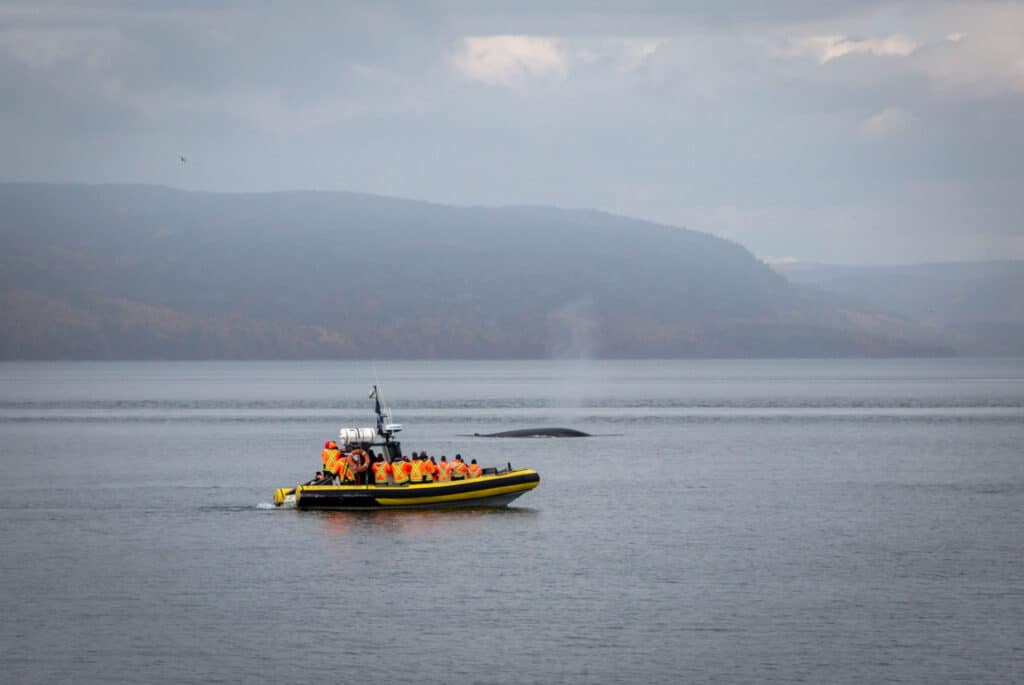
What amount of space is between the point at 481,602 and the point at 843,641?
10336mm

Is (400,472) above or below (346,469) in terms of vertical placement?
below

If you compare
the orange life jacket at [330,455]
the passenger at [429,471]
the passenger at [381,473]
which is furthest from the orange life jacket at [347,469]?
the passenger at [429,471]

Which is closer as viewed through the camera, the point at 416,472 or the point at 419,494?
the point at 419,494

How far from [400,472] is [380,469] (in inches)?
35.3

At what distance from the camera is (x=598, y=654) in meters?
35.9

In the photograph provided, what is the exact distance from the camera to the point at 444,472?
60562 mm

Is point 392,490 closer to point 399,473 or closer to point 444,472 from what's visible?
point 399,473

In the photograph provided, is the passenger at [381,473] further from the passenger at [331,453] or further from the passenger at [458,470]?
the passenger at [458,470]

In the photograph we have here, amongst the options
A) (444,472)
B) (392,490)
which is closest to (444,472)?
(444,472)

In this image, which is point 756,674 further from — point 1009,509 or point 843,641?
point 1009,509

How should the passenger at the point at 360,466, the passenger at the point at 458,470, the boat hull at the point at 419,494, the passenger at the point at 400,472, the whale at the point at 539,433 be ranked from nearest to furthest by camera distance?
1. the boat hull at the point at 419,494
2. the passenger at the point at 360,466
3. the passenger at the point at 400,472
4. the passenger at the point at 458,470
5. the whale at the point at 539,433

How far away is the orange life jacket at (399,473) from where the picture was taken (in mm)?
60344

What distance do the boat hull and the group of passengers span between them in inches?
17.5

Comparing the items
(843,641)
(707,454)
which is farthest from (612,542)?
(707,454)
